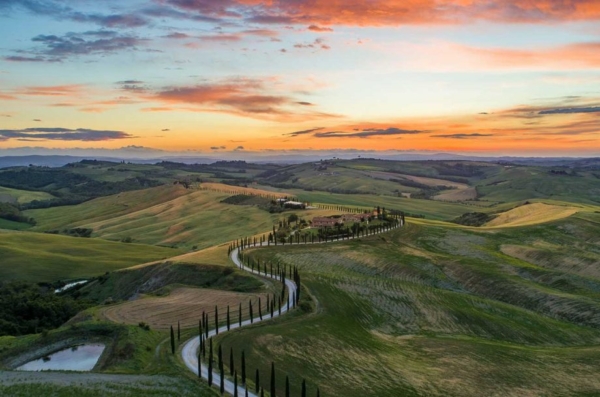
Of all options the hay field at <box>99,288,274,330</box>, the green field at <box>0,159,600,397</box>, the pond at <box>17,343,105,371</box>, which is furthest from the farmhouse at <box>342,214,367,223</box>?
the pond at <box>17,343,105,371</box>

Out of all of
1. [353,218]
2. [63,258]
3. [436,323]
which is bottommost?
[63,258]

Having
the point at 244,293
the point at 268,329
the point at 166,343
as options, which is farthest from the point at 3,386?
the point at 244,293

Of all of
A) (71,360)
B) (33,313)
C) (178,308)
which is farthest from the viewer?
(33,313)

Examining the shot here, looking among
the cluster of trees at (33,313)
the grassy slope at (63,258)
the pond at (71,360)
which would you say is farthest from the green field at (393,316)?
the cluster of trees at (33,313)

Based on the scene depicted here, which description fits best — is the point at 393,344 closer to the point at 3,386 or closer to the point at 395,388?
the point at 395,388

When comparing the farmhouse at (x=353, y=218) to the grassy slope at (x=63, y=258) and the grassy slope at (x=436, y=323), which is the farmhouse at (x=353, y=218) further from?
the grassy slope at (x=63, y=258)

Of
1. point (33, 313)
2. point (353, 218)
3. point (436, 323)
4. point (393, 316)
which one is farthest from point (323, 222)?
point (33, 313)

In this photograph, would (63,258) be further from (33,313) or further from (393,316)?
(393,316)

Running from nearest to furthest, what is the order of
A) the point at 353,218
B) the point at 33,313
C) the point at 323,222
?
the point at 33,313, the point at 323,222, the point at 353,218
